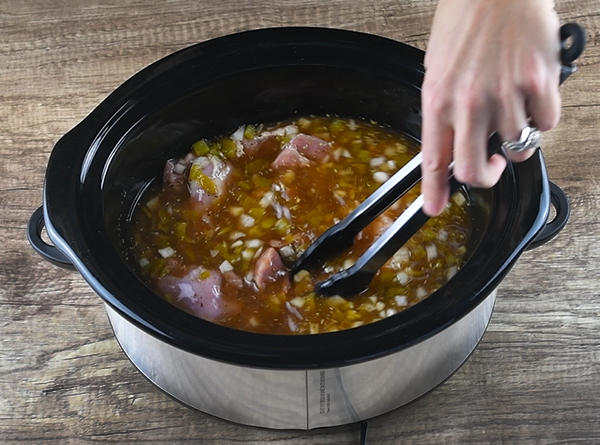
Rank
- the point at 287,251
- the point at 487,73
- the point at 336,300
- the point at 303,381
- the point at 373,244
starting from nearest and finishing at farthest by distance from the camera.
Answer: the point at 487,73 → the point at 303,381 → the point at 373,244 → the point at 336,300 → the point at 287,251

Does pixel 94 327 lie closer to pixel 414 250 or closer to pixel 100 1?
pixel 414 250

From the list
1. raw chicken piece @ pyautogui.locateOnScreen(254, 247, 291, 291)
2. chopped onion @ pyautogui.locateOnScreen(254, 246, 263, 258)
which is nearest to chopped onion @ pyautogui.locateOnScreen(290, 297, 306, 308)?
raw chicken piece @ pyautogui.locateOnScreen(254, 247, 291, 291)

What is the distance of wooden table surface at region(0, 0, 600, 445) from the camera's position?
1659 millimetres

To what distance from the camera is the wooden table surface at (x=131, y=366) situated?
1659 millimetres

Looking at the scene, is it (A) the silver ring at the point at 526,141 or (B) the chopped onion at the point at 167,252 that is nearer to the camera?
(A) the silver ring at the point at 526,141

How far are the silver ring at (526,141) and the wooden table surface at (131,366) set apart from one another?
2.57 feet

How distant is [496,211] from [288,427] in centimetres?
66

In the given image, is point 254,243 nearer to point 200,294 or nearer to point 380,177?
point 200,294

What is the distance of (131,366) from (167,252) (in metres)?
0.29

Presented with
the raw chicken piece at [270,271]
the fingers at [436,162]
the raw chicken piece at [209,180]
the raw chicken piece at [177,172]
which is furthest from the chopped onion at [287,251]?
the fingers at [436,162]

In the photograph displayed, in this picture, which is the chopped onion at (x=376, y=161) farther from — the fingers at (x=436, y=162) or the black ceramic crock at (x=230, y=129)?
the fingers at (x=436, y=162)

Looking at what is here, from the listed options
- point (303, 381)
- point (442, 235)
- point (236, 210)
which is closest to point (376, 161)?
point (442, 235)

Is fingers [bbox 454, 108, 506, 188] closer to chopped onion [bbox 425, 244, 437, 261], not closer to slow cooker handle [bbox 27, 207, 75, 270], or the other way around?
chopped onion [bbox 425, 244, 437, 261]

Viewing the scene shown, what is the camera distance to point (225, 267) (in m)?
1.73
